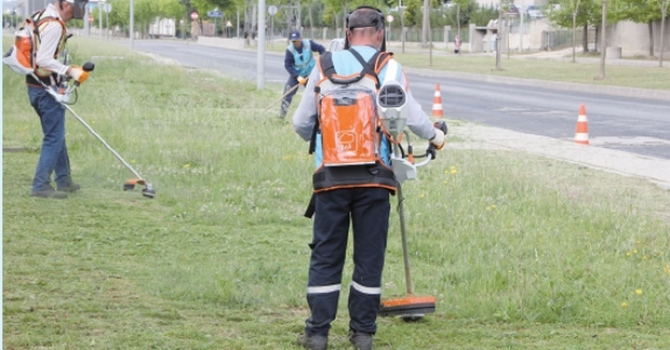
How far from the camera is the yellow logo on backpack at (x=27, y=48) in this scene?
30.9 ft

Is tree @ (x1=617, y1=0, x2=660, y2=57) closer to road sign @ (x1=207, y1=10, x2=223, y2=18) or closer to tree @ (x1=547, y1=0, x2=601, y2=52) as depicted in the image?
tree @ (x1=547, y1=0, x2=601, y2=52)

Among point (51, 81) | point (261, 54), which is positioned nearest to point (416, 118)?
point (51, 81)

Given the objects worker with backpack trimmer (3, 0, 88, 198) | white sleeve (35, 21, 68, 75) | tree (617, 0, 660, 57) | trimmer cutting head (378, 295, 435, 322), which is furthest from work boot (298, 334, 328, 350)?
tree (617, 0, 660, 57)

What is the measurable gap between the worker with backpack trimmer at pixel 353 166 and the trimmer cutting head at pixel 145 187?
15.9 feet

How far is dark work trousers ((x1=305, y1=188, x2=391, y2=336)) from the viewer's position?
17.0 feet

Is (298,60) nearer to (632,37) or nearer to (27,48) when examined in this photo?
(27,48)

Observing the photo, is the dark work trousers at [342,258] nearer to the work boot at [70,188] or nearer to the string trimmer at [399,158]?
the string trimmer at [399,158]

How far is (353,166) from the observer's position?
5039 mm

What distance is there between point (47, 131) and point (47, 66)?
2.11 ft

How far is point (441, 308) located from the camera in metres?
6.09

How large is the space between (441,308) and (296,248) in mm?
1911

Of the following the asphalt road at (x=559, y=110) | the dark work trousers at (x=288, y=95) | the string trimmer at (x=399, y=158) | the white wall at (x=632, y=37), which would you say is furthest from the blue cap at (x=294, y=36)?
the white wall at (x=632, y=37)

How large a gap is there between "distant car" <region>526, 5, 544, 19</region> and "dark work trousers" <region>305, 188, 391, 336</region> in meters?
71.7

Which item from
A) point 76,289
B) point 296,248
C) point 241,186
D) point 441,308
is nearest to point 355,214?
point 441,308
